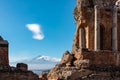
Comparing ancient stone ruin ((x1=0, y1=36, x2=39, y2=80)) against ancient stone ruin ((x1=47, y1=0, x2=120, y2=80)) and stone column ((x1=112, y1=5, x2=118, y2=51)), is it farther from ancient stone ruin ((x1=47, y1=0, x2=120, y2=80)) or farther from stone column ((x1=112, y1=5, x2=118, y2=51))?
stone column ((x1=112, y1=5, x2=118, y2=51))

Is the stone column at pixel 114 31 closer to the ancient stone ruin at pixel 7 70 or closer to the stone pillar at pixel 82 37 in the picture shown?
the stone pillar at pixel 82 37

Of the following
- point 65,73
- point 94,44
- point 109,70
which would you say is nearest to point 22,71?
point 65,73

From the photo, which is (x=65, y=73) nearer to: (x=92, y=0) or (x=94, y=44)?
(x=94, y=44)

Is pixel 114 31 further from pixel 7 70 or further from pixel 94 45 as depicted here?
pixel 7 70

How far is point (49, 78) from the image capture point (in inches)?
1352

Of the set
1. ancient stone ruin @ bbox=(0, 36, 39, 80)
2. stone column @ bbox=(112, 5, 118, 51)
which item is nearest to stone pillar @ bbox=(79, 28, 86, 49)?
stone column @ bbox=(112, 5, 118, 51)

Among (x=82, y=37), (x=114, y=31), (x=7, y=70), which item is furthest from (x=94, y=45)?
(x=7, y=70)

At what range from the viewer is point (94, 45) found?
36969mm

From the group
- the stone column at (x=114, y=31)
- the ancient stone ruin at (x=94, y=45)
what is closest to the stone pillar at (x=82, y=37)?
the ancient stone ruin at (x=94, y=45)

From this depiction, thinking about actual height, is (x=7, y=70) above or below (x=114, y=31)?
below

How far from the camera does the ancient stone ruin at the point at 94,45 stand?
3247cm

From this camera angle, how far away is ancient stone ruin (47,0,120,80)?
107 ft

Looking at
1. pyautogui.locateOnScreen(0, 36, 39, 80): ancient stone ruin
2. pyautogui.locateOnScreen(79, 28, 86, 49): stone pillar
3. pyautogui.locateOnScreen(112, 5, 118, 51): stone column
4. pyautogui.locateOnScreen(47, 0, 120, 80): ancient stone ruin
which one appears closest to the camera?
pyautogui.locateOnScreen(0, 36, 39, 80): ancient stone ruin

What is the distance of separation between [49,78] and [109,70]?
16.5ft
